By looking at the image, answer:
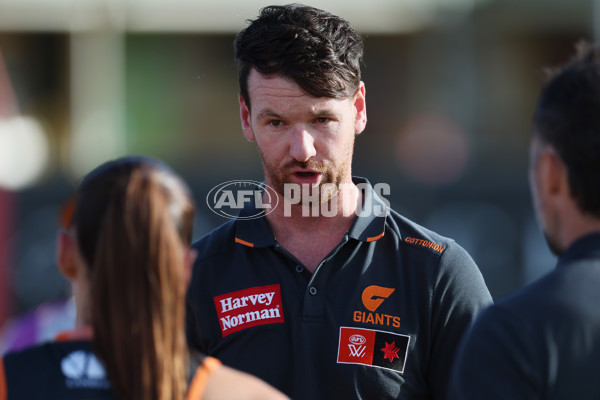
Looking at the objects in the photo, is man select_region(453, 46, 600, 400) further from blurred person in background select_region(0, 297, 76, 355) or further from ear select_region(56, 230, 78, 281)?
blurred person in background select_region(0, 297, 76, 355)

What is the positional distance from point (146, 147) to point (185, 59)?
1.28 m

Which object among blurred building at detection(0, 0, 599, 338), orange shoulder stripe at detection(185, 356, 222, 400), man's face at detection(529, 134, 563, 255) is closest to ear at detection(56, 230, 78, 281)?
orange shoulder stripe at detection(185, 356, 222, 400)

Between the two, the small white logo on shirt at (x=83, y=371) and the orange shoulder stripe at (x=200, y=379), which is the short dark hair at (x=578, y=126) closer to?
the orange shoulder stripe at (x=200, y=379)

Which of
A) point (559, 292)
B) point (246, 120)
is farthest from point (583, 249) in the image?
point (246, 120)

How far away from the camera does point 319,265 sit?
2818mm

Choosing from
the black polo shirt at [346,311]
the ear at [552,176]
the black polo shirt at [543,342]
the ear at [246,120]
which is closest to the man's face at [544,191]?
the ear at [552,176]

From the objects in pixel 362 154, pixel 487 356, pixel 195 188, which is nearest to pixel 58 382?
pixel 487 356

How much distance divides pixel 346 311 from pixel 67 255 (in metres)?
1.05

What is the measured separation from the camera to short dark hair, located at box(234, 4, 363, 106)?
287 cm

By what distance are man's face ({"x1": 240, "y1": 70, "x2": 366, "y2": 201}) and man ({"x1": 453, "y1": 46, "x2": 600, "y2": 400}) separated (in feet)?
2.93

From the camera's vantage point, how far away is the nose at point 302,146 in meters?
2.87

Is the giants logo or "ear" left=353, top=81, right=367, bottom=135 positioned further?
"ear" left=353, top=81, right=367, bottom=135

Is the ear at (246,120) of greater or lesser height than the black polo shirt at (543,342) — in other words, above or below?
above

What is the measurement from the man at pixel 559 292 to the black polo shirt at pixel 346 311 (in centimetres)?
70
